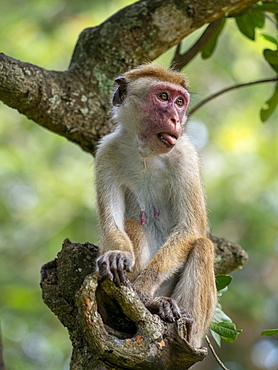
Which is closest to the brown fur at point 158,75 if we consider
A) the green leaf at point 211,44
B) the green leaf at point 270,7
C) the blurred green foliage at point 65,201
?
the green leaf at point 270,7

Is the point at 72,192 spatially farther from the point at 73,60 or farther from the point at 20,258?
the point at 73,60

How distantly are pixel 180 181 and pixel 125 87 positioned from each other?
129cm

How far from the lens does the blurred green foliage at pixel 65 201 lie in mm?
14461

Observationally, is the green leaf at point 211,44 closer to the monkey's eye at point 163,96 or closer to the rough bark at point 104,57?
the rough bark at point 104,57

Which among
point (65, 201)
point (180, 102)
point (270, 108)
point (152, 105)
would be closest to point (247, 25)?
point (270, 108)

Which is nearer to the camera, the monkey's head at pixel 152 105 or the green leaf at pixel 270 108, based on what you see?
the monkey's head at pixel 152 105

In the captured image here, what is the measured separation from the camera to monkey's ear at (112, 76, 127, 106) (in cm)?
714

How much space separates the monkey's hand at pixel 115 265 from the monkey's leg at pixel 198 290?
0.71 metres

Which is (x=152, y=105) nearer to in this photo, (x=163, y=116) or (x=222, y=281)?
(x=163, y=116)

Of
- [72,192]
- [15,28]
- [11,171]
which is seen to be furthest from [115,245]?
[15,28]

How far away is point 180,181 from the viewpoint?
23.1ft

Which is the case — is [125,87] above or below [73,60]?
below

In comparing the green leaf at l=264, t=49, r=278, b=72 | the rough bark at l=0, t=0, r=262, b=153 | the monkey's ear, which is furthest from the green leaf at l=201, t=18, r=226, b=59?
the monkey's ear

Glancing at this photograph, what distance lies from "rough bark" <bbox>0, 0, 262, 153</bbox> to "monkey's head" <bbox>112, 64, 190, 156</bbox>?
0.46 m
